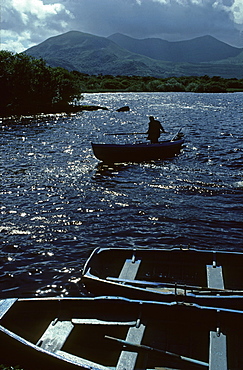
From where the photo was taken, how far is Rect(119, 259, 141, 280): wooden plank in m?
11.0

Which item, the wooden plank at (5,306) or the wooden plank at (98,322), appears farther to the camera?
the wooden plank at (5,306)

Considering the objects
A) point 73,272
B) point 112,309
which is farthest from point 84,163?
point 112,309

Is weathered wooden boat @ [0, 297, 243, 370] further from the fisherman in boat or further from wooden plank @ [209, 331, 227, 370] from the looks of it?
the fisherman in boat

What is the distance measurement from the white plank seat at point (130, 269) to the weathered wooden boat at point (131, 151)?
1757 cm

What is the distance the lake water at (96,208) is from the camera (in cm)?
1409

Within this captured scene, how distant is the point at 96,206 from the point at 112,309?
1104 cm

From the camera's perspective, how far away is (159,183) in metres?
24.0

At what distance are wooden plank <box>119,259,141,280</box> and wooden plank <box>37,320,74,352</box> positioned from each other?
2.51 m

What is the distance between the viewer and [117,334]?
28.4 feet

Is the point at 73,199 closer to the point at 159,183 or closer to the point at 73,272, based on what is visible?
the point at 159,183

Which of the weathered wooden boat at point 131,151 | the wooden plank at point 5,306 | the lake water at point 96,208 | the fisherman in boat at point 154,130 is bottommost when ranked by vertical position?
the lake water at point 96,208

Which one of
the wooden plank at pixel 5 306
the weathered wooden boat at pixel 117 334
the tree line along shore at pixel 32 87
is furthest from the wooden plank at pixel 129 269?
the tree line along shore at pixel 32 87

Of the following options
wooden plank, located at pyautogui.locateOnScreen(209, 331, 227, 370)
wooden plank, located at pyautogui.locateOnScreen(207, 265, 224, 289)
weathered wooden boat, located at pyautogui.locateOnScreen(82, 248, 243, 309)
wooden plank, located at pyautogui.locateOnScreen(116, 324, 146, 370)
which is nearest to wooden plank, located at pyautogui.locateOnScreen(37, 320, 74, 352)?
wooden plank, located at pyautogui.locateOnScreen(116, 324, 146, 370)

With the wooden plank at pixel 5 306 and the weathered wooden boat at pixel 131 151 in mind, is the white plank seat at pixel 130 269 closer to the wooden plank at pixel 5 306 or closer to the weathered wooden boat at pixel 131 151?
the wooden plank at pixel 5 306
